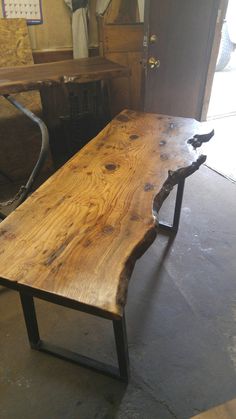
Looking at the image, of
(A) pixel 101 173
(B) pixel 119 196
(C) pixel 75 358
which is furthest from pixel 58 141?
(C) pixel 75 358

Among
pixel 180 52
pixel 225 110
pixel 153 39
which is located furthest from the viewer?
pixel 225 110

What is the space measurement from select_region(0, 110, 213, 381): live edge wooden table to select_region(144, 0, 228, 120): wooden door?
4.12ft

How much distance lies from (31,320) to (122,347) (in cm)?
42

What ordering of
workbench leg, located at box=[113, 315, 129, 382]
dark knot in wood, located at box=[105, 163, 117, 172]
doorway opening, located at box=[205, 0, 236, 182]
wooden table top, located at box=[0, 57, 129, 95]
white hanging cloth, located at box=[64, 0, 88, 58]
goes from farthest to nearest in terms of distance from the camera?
doorway opening, located at box=[205, 0, 236, 182], white hanging cloth, located at box=[64, 0, 88, 58], wooden table top, located at box=[0, 57, 129, 95], dark knot in wood, located at box=[105, 163, 117, 172], workbench leg, located at box=[113, 315, 129, 382]

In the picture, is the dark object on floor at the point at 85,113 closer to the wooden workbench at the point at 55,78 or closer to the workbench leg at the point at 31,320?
the wooden workbench at the point at 55,78

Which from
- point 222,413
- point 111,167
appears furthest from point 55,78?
point 222,413

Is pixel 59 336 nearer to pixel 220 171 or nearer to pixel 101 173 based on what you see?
pixel 101 173

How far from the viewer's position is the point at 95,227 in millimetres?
1034

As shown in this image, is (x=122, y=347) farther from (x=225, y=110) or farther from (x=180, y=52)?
(x=225, y=110)

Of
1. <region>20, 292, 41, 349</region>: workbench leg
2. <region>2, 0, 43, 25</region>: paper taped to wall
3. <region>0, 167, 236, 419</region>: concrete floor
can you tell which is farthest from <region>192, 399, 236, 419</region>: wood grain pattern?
<region>2, 0, 43, 25</region>: paper taped to wall

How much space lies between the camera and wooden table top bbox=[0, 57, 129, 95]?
199 cm

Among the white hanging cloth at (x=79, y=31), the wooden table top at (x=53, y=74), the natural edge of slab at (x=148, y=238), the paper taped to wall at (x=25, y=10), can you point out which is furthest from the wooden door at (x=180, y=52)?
the natural edge of slab at (x=148, y=238)

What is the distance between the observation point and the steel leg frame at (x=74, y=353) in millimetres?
1136

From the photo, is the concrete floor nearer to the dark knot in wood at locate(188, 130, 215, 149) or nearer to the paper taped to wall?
the dark knot in wood at locate(188, 130, 215, 149)
